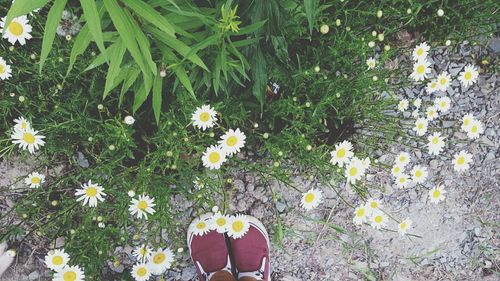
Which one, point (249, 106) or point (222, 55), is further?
point (249, 106)

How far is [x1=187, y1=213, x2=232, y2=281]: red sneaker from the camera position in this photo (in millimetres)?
2145

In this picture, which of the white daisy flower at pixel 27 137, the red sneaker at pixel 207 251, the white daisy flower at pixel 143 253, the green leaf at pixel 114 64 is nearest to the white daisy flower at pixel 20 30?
the white daisy flower at pixel 27 137

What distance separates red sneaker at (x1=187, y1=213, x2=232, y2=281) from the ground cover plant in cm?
8

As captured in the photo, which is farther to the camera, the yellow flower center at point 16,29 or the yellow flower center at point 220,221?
the yellow flower center at point 220,221

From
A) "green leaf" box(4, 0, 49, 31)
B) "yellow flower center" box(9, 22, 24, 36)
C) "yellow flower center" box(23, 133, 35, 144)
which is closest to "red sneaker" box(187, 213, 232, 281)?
"yellow flower center" box(23, 133, 35, 144)

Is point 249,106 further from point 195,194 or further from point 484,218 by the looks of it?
point 484,218

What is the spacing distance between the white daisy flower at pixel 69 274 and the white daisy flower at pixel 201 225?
1.66 feet

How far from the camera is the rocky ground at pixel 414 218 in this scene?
2.26 m

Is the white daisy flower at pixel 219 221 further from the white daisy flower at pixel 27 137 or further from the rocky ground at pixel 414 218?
the white daisy flower at pixel 27 137

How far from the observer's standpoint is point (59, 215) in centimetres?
193

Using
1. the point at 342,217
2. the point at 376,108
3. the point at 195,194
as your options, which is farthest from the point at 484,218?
the point at 195,194

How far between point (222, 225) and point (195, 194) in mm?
182

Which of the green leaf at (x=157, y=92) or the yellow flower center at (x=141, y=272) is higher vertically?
the green leaf at (x=157, y=92)

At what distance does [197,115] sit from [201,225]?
55 cm
